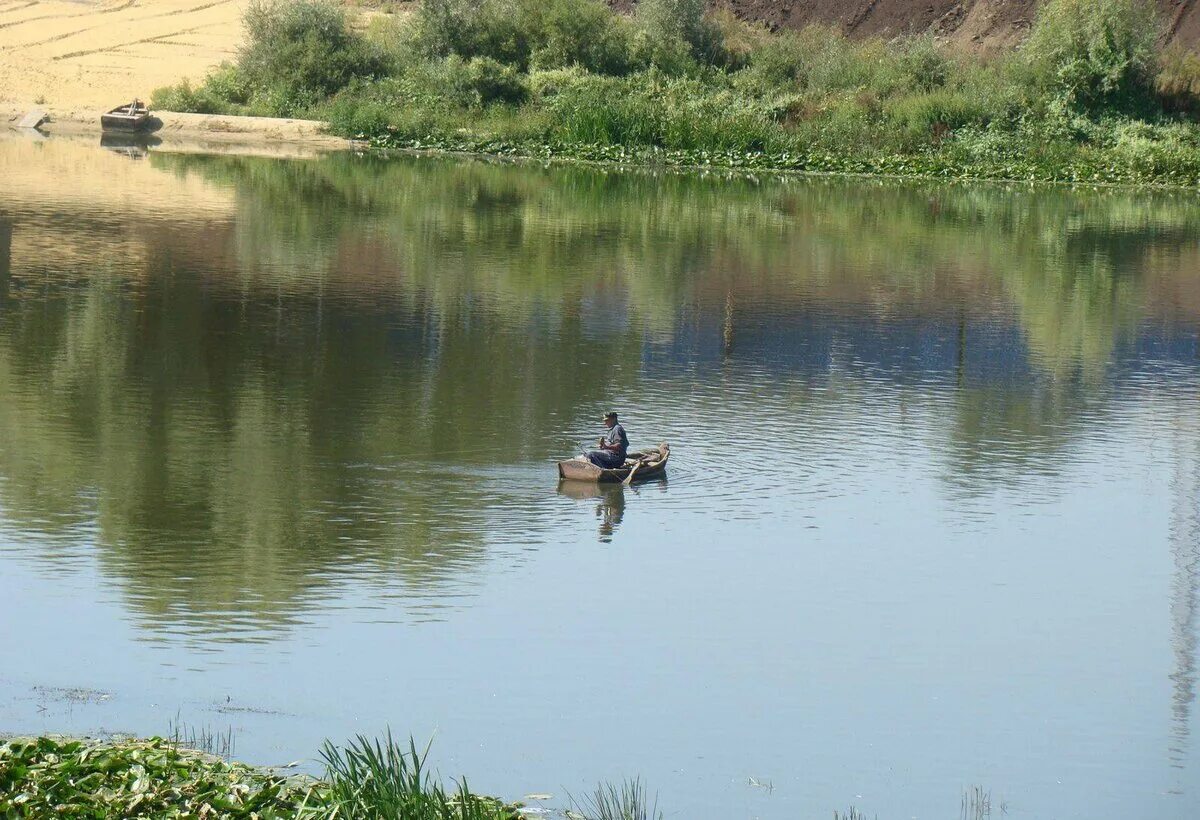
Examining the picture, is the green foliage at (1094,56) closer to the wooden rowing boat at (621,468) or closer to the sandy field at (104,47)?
the sandy field at (104,47)

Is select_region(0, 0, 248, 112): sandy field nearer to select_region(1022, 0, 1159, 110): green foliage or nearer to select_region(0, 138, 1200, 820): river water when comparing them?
select_region(1022, 0, 1159, 110): green foliage

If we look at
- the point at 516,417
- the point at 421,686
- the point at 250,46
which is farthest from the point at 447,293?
the point at 250,46

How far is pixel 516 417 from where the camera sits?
23.7 meters

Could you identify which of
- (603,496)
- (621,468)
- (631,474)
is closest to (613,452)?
(621,468)

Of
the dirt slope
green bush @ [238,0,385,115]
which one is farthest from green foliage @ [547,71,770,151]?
the dirt slope

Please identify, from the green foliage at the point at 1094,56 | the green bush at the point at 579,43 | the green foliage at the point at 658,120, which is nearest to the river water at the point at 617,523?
the green foliage at the point at 658,120

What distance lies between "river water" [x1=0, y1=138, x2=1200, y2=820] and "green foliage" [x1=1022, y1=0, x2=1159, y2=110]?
30.9 meters

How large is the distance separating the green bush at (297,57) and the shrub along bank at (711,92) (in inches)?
3.2

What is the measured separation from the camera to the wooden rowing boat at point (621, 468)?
2031 cm

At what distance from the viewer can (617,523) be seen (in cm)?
1934

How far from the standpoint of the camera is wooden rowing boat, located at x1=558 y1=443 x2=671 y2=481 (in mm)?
20306

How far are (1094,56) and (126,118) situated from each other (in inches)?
1414

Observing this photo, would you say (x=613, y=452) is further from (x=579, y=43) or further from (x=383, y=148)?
(x=579, y=43)

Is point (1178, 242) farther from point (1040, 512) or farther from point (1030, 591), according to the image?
point (1030, 591)
